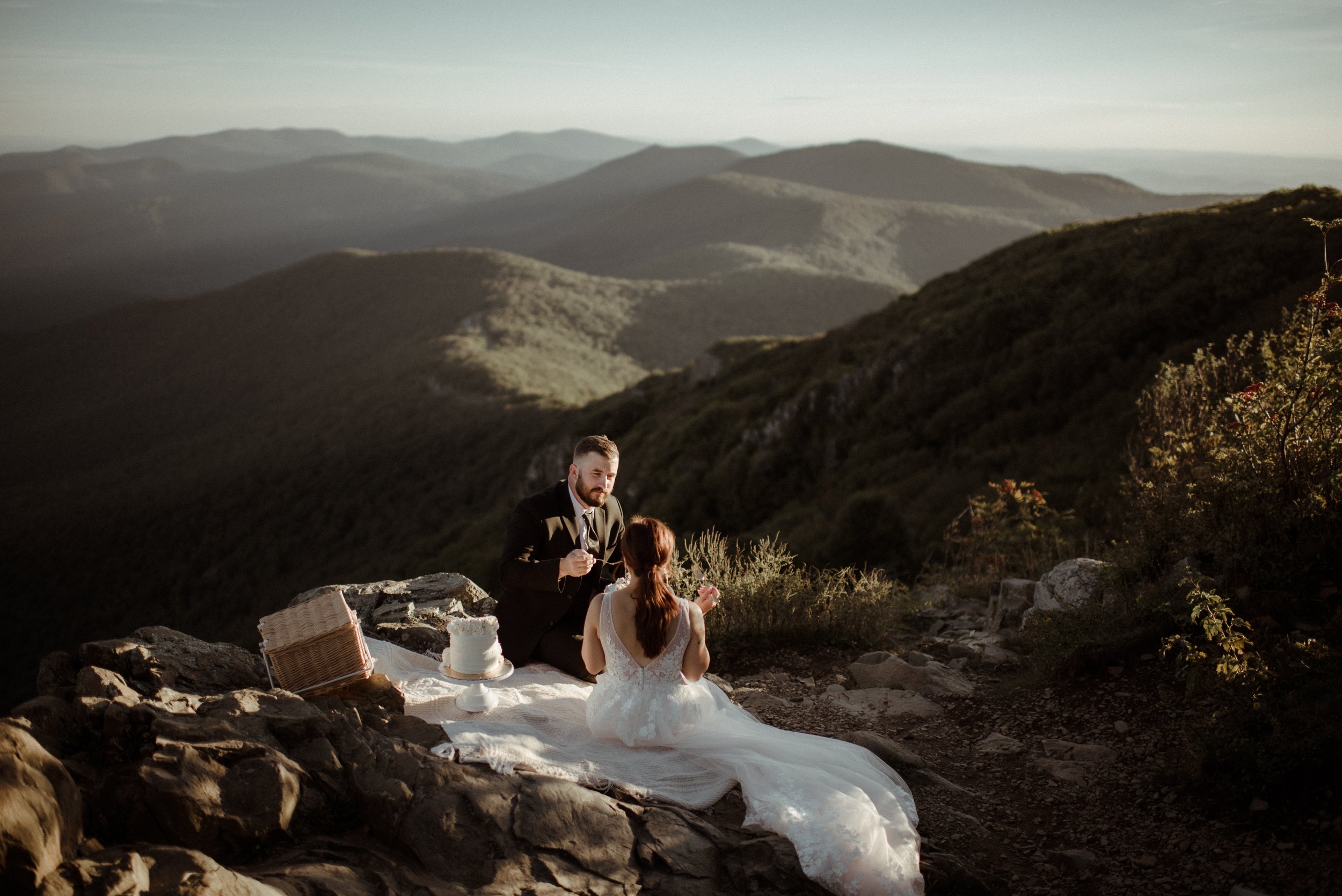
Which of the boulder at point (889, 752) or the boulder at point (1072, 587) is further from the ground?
the boulder at point (1072, 587)

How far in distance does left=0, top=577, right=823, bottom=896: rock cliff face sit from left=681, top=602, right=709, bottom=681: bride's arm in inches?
22.8

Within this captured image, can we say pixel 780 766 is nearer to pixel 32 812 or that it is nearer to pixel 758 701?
pixel 758 701

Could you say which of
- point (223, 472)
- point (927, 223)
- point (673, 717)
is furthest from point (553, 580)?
point (927, 223)

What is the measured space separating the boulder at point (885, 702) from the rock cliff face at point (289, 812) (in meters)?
1.56

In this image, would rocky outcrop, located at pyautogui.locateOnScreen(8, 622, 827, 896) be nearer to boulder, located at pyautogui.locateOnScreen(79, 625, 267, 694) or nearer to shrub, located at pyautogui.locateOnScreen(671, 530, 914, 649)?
boulder, located at pyautogui.locateOnScreen(79, 625, 267, 694)

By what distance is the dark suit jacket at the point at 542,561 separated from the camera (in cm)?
421

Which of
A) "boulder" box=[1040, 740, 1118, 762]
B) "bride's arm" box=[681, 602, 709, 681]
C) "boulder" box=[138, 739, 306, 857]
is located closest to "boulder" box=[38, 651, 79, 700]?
"boulder" box=[138, 739, 306, 857]

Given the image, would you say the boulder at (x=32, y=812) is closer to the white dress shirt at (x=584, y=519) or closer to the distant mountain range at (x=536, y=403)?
the white dress shirt at (x=584, y=519)

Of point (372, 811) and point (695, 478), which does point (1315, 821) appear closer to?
point (372, 811)

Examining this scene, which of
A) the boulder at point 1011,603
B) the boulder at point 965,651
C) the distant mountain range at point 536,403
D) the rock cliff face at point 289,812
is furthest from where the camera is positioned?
the distant mountain range at point 536,403

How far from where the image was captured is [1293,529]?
14.1 feet

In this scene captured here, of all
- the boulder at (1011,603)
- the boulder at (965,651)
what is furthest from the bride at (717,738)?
the boulder at (1011,603)

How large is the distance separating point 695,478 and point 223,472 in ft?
120

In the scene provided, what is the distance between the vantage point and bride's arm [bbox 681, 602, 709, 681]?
3.48 m
